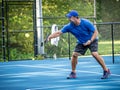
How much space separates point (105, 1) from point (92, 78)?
72.3 feet

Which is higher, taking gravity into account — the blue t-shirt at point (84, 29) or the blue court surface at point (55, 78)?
the blue t-shirt at point (84, 29)

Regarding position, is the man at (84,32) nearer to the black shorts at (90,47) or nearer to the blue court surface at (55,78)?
the black shorts at (90,47)

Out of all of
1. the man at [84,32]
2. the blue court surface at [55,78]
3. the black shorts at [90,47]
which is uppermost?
the man at [84,32]

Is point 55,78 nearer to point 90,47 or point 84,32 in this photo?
point 90,47

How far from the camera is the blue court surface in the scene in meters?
11.7

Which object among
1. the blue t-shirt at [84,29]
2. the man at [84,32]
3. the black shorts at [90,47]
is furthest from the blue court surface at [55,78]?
the blue t-shirt at [84,29]

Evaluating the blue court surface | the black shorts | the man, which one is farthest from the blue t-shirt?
the blue court surface

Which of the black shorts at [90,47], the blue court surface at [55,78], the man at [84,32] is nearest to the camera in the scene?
the blue court surface at [55,78]

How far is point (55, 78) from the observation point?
13516 mm

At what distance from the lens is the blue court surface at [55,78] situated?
38.4 ft

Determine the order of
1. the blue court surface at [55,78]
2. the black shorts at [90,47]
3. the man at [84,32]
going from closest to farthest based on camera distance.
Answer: the blue court surface at [55,78] < the man at [84,32] < the black shorts at [90,47]

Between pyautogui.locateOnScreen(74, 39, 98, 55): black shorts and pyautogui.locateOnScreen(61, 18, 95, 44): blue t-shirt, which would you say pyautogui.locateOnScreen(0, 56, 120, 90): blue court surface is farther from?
pyautogui.locateOnScreen(61, 18, 95, 44): blue t-shirt

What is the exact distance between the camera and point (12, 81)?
13070 mm

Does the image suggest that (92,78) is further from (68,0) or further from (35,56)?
(68,0)
